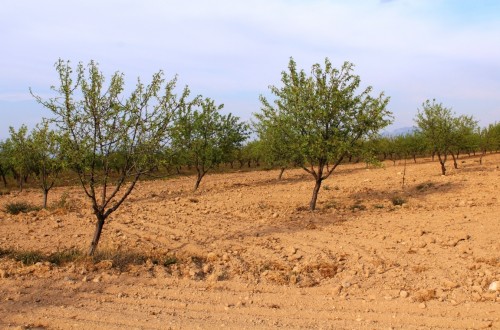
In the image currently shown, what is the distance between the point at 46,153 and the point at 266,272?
14559 mm

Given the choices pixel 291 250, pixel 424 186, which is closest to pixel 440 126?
pixel 424 186

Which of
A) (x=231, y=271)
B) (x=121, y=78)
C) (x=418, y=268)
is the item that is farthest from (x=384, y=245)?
(x=121, y=78)

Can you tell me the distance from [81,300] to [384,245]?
23.8ft

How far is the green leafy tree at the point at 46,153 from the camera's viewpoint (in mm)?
9516

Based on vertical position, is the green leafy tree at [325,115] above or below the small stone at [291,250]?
above

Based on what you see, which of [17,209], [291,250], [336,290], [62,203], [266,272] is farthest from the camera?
[17,209]

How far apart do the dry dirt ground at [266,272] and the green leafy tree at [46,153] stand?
94.6 inches

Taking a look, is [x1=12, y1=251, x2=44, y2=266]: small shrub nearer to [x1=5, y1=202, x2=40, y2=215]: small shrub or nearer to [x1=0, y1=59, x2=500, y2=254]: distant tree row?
[x1=0, y1=59, x2=500, y2=254]: distant tree row

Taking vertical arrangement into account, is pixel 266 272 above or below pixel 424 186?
below

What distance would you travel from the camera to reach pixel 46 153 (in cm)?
1911

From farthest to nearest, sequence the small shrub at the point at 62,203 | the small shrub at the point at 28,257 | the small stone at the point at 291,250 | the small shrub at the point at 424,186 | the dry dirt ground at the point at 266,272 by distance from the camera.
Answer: the small shrub at the point at 424,186, the small shrub at the point at 62,203, the small stone at the point at 291,250, the small shrub at the point at 28,257, the dry dirt ground at the point at 266,272

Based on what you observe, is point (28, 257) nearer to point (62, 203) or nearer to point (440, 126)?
point (62, 203)

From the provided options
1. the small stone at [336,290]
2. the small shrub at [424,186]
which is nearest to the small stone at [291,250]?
the small stone at [336,290]

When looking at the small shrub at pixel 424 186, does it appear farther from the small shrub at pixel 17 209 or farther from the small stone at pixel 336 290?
the small shrub at pixel 17 209
